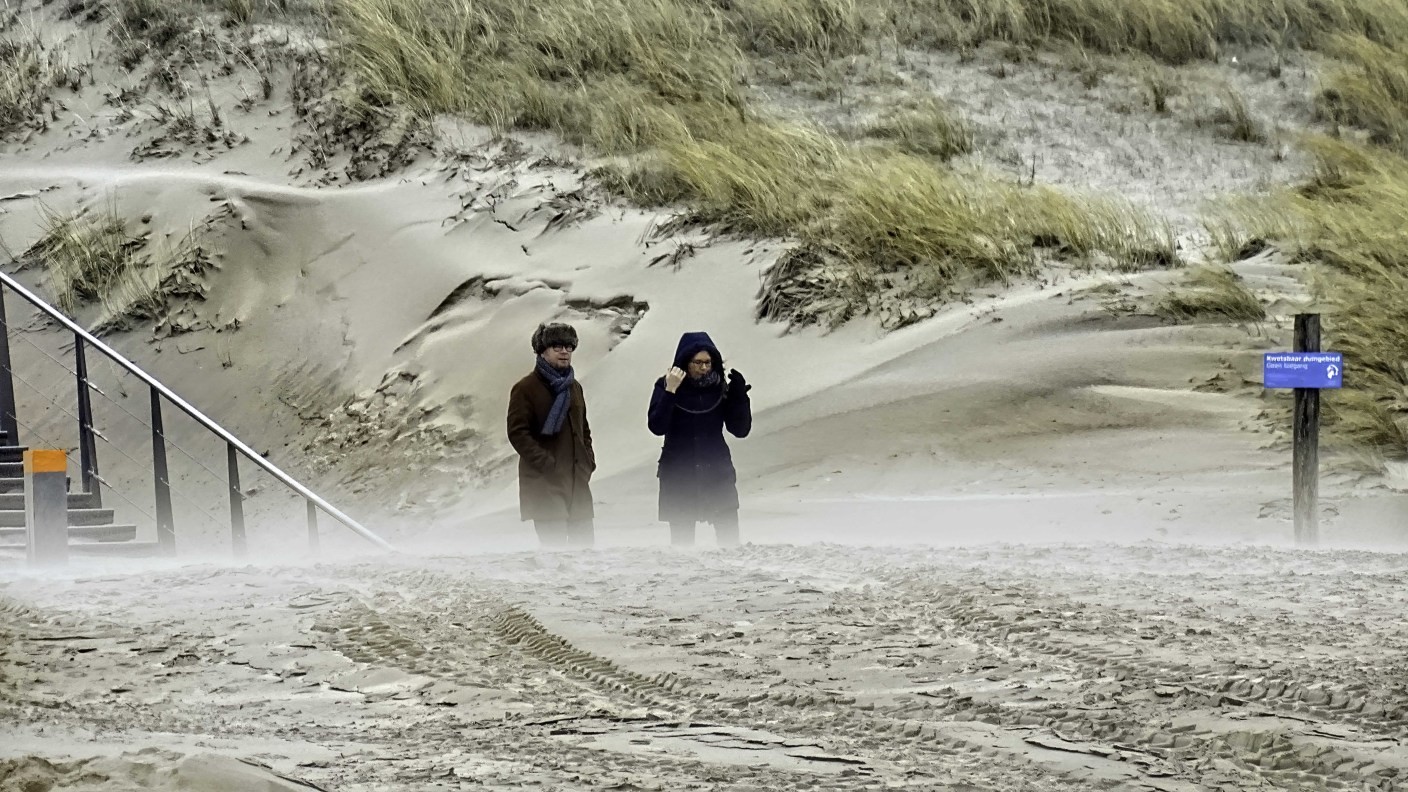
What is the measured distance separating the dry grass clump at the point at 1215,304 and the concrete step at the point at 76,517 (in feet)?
26.8

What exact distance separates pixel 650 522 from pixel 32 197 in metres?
10.7

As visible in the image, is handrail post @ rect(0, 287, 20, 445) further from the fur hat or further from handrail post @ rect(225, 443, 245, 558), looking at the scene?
the fur hat

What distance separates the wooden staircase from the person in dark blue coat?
12.4 feet

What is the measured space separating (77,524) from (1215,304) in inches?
345

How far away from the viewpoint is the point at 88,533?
11.7 meters

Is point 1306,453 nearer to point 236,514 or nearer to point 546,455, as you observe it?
point 546,455

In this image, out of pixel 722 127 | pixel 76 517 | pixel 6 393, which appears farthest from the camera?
pixel 722 127

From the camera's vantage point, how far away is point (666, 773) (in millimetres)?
4973

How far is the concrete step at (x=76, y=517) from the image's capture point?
470 inches

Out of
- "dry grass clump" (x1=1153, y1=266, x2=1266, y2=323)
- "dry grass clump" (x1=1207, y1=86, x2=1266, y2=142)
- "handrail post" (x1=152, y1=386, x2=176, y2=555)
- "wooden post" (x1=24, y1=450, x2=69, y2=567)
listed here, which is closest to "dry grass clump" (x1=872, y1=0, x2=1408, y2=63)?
"dry grass clump" (x1=1207, y1=86, x2=1266, y2=142)

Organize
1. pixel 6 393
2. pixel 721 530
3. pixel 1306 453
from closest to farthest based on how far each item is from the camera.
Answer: pixel 721 530 < pixel 1306 453 < pixel 6 393

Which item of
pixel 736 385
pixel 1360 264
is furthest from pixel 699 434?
pixel 1360 264

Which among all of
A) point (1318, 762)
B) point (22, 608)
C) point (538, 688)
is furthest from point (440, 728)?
point (22, 608)

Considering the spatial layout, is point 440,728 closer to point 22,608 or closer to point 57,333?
point 22,608
